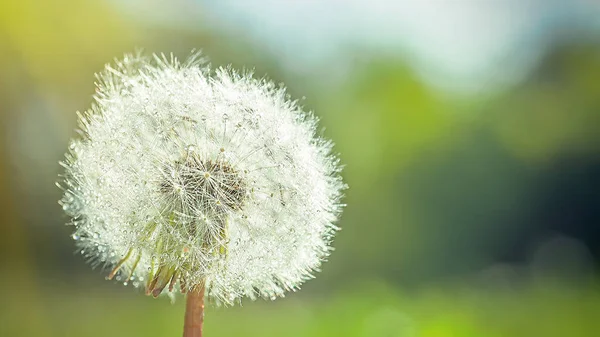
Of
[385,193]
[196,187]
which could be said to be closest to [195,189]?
[196,187]

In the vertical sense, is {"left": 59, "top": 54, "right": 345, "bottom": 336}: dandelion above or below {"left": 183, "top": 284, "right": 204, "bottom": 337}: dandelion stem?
above

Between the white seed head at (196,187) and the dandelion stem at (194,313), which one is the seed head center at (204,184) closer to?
the white seed head at (196,187)

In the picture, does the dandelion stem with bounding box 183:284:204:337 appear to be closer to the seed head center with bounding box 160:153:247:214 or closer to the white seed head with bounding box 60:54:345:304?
the white seed head with bounding box 60:54:345:304

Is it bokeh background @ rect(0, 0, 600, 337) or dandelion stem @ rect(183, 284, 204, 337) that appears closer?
dandelion stem @ rect(183, 284, 204, 337)

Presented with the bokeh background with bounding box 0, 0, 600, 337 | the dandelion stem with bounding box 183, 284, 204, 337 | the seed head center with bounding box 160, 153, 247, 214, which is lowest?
the dandelion stem with bounding box 183, 284, 204, 337

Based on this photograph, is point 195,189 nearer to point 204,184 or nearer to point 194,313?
point 204,184

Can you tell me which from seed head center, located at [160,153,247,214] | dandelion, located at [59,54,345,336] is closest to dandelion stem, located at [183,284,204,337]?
dandelion, located at [59,54,345,336]

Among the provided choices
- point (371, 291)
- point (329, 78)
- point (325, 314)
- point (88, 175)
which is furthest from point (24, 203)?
point (88, 175)
